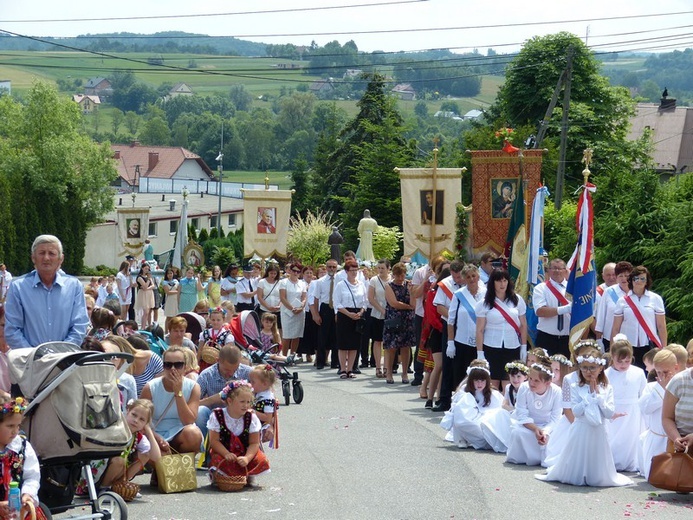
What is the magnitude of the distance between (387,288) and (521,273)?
7.02 feet

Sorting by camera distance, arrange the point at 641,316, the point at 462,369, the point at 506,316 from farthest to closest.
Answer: the point at 462,369 < the point at 641,316 < the point at 506,316

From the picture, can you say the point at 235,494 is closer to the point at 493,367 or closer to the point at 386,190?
the point at 493,367

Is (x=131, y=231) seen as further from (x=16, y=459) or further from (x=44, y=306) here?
(x=16, y=459)

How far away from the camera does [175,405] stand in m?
11.3

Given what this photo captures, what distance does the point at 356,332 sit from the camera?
1991 cm

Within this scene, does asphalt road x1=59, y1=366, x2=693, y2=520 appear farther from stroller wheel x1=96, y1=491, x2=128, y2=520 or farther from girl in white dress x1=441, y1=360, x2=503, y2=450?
stroller wheel x1=96, y1=491, x2=128, y2=520

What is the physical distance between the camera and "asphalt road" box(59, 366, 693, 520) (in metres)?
9.91

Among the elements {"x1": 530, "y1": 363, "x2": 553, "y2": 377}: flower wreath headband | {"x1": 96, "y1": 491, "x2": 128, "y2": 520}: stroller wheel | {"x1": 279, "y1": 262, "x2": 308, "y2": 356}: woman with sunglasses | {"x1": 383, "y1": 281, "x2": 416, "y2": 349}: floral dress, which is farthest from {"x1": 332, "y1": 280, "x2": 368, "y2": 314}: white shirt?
{"x1": 96, "y1": 491, "x2": 128, "y2": 520}: stroller wheel

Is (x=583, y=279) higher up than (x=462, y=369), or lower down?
higher up

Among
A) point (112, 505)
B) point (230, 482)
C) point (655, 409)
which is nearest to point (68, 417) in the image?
point (112, 505)

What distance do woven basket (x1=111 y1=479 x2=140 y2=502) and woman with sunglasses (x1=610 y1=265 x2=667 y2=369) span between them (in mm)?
7004

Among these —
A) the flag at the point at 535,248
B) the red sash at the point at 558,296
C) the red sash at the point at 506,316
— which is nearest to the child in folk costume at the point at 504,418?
the red sash at the point at 506,316

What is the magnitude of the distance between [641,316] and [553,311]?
1.11m

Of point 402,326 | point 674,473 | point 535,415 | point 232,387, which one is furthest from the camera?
point 402,326
